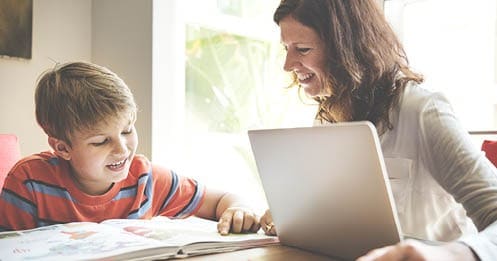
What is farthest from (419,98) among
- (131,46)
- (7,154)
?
(131,46)

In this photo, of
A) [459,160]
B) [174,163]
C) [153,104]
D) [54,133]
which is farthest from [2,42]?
[459,160]

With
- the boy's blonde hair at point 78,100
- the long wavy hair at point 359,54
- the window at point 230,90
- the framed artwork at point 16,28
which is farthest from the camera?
the window at point 230,90

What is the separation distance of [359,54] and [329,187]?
1.48 feet

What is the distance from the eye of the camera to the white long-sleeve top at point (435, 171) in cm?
81

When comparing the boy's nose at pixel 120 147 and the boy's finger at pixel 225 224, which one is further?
the boy's nose at pixel 120 147

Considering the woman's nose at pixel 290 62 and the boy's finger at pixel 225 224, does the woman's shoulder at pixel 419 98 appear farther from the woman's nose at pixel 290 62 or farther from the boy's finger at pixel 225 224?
the boy's finger at pixel 225 224

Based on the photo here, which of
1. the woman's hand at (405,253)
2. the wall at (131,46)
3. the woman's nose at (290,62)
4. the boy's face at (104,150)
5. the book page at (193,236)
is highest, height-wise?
the wall at (131,46)

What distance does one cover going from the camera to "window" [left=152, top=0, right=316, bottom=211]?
269cm

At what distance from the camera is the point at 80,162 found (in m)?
1.20

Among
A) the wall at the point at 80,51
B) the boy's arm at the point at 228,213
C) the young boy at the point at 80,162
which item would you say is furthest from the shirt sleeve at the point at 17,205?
the wall at the point at 80,51

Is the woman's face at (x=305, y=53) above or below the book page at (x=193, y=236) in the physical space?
above

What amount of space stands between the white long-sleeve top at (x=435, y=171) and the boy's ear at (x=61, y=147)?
743mm

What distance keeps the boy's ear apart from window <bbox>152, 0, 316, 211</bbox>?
1159mm

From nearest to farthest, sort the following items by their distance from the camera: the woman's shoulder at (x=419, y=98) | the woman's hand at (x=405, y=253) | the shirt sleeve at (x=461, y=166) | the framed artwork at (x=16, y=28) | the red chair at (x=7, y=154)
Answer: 1. the woman's hand at (x=405, y=253)
2. the shirt sleeve at (x=461, y=166)
3. the woman's shoulder at (x=419, y=98)
4. the red chair at (x=7, y=154)
5. the framed artwork at (x=16, y=28)
